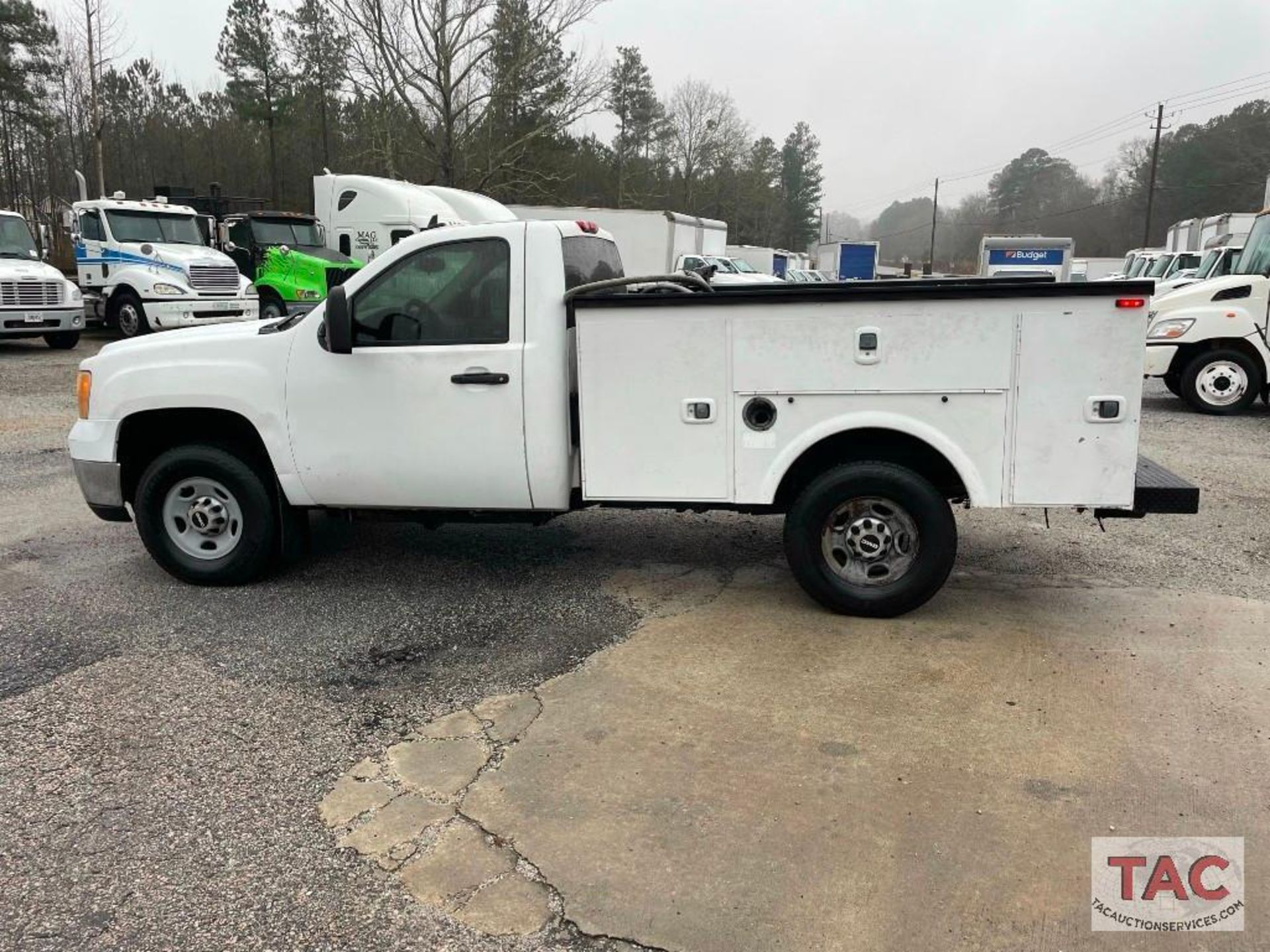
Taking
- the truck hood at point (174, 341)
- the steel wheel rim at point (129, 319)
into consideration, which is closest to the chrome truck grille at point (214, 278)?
the steel wheel rim at point (129, 319)

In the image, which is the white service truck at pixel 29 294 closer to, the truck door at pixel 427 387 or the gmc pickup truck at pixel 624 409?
the gmc pickup truck at pixel 624 409

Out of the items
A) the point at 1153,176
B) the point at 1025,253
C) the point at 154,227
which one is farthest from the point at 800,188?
the point at 154,227

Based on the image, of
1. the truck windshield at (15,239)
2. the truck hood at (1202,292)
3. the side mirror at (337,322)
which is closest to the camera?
the side mirror at (337,322)

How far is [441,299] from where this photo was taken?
16.5 feet

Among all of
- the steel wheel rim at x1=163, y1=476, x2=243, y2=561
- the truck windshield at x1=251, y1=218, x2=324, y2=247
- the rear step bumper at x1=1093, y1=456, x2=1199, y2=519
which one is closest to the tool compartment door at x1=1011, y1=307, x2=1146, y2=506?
the rear step bumper at x1=1093, y1=456, x2=1199, y2=519

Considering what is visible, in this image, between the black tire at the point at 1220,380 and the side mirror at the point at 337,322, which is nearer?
the side mirror at the point at 337,322

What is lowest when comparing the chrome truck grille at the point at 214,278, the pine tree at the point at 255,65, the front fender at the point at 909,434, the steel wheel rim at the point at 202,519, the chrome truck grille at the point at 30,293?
the steel wheel rim at the point at 202,519

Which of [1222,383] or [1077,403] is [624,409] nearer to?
[1077,403]

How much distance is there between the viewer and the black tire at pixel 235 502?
5.33m

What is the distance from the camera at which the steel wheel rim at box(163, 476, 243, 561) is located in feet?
17.9

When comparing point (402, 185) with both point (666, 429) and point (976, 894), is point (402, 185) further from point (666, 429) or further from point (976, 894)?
point (976, 894)

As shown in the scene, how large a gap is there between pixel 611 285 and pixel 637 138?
200ft

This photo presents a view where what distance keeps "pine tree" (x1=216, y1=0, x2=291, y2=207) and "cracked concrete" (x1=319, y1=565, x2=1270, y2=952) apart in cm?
4809

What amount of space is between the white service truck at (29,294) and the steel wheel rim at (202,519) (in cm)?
1343
